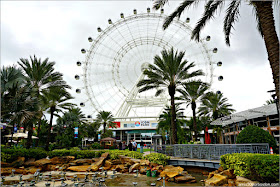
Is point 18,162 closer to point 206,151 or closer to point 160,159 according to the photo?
point 160,159

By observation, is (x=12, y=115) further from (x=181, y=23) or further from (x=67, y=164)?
(x=181, y=23)

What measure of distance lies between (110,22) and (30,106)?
76.4 feet

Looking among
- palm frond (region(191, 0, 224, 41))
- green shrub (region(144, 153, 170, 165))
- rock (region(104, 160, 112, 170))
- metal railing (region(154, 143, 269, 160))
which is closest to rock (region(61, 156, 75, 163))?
rock (region(104, 160, 112, 170))

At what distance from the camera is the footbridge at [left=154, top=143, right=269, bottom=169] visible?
1129cm

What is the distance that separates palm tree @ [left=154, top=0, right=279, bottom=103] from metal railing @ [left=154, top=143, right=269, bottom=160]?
579 cm

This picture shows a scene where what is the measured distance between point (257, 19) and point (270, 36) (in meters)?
3.44

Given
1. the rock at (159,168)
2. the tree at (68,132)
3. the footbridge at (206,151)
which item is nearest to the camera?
the footbridge at (206,151)

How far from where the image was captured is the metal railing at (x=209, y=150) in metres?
11.2

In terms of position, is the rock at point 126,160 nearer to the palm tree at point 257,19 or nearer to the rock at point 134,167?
the rock at point 134,167

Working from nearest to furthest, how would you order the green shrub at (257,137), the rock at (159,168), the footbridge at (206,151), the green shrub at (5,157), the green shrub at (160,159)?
the footbridge at (206,151), the green shrub at (257,137), the rock at (159,168), the green shrub at (160,159), the green shrub at (5,157)

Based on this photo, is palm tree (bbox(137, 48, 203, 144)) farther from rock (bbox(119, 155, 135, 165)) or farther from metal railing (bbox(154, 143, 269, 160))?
rock (bbox(119, 155, 135, 165))

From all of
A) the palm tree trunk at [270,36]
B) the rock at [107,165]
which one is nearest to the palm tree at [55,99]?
the rock at [107,165]

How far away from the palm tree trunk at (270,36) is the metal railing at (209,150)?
223 inches

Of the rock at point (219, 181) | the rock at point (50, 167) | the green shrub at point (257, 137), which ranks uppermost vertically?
the green shrub at point (257, 137)
